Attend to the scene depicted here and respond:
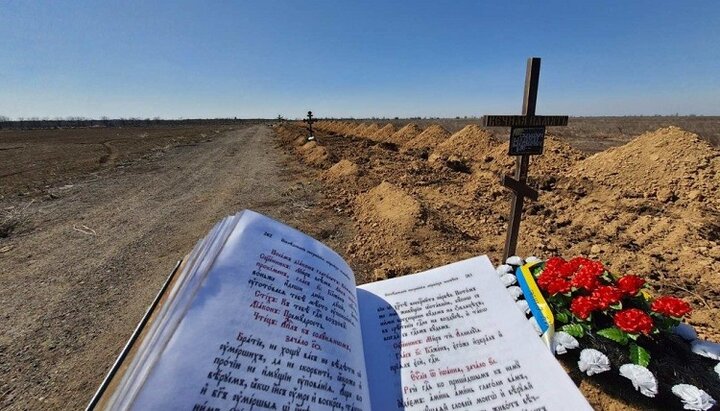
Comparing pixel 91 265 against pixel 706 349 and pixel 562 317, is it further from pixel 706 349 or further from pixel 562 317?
pixel 706 349

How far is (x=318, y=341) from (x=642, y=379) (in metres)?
1.57

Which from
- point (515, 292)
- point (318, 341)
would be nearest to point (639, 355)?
point (515, 292)

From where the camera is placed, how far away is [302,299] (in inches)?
37.2

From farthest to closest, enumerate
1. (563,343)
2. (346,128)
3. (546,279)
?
(346,128) < (546,279) < (563,343)

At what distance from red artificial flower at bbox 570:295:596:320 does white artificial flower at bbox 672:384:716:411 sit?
1.35 feet

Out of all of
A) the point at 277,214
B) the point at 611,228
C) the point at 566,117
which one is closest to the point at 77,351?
the point at 277,214

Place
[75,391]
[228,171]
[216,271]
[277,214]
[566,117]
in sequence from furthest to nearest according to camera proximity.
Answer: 1. [228,171]
2. [277,214]
3. [566,117]
4. [75,391]
5. [216,271]

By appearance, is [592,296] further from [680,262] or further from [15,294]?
[15,294]

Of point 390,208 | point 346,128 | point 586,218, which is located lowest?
point 586,218

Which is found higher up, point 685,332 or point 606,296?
point 606,296

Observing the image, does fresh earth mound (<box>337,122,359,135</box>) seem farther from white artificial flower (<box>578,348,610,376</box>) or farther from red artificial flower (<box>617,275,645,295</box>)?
white artificial flower (<box>578,348,610,376</box>)

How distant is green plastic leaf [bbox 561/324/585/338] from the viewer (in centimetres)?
177

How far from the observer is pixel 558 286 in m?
1.88

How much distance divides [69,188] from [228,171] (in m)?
4.24
